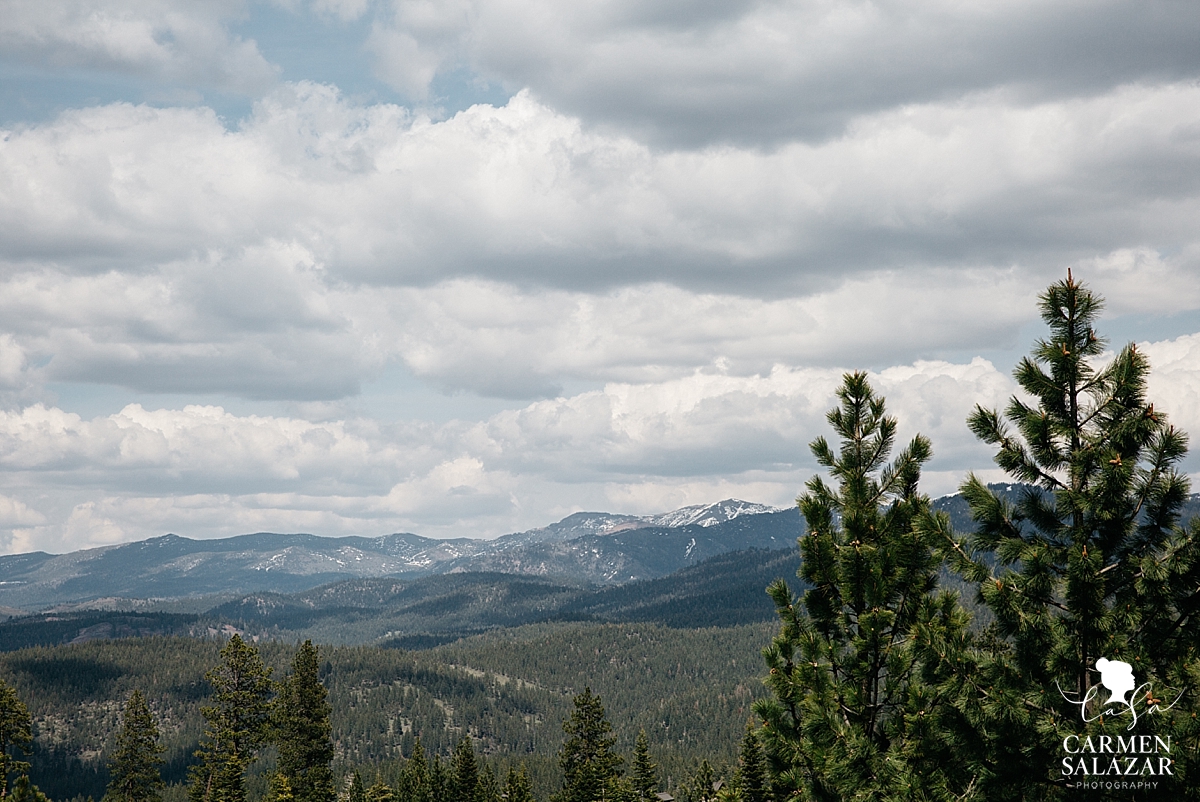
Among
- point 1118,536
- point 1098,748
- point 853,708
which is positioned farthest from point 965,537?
point 853,708

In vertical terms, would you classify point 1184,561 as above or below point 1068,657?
above

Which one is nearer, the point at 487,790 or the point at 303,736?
the point at 303,736

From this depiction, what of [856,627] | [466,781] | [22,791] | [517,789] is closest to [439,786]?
[466,781]

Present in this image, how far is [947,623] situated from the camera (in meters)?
18.1

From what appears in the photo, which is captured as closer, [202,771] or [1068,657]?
[1068,657]

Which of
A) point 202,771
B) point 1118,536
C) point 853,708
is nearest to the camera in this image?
point 1118,536

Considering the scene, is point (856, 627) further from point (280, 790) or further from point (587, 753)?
point (587, 753)

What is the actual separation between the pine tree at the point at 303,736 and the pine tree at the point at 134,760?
876 cm

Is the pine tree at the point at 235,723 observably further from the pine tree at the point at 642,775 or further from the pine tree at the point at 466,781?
the pine tree at the point at 642,775

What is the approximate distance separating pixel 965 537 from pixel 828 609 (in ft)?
15.4

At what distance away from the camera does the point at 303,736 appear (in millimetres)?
71312

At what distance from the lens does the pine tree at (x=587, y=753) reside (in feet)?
266

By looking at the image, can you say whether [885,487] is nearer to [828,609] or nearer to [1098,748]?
[828,609]

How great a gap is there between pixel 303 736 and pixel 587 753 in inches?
1044
